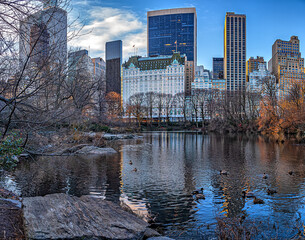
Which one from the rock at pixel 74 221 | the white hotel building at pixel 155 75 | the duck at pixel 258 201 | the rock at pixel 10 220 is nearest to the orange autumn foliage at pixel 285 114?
the duck at pixel 258 201

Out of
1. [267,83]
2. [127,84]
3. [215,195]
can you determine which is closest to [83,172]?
[215,195]

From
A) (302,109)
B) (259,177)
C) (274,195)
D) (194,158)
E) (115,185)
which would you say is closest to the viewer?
(274,195)

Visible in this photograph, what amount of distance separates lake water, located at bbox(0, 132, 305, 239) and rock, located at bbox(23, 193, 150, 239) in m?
0.96

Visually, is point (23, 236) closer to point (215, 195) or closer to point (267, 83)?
point (215, 195)

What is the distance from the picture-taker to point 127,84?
17250cm

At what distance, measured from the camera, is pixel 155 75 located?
16588 centimetres

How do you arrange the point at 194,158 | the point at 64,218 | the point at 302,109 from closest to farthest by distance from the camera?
the point at 64,218 < the point at 194,158 < the point at 302,109

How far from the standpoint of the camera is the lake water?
907 cm

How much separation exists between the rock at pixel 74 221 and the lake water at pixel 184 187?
37.7 inches

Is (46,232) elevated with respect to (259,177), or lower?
elevated

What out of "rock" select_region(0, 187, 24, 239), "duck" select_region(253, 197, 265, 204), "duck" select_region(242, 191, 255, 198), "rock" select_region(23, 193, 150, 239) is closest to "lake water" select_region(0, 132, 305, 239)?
"duck" select_region(253, 197, 265, 204)

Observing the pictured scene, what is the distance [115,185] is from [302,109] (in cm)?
3561

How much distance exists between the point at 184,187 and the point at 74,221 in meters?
7.88

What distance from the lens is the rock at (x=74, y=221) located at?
5754 mm
